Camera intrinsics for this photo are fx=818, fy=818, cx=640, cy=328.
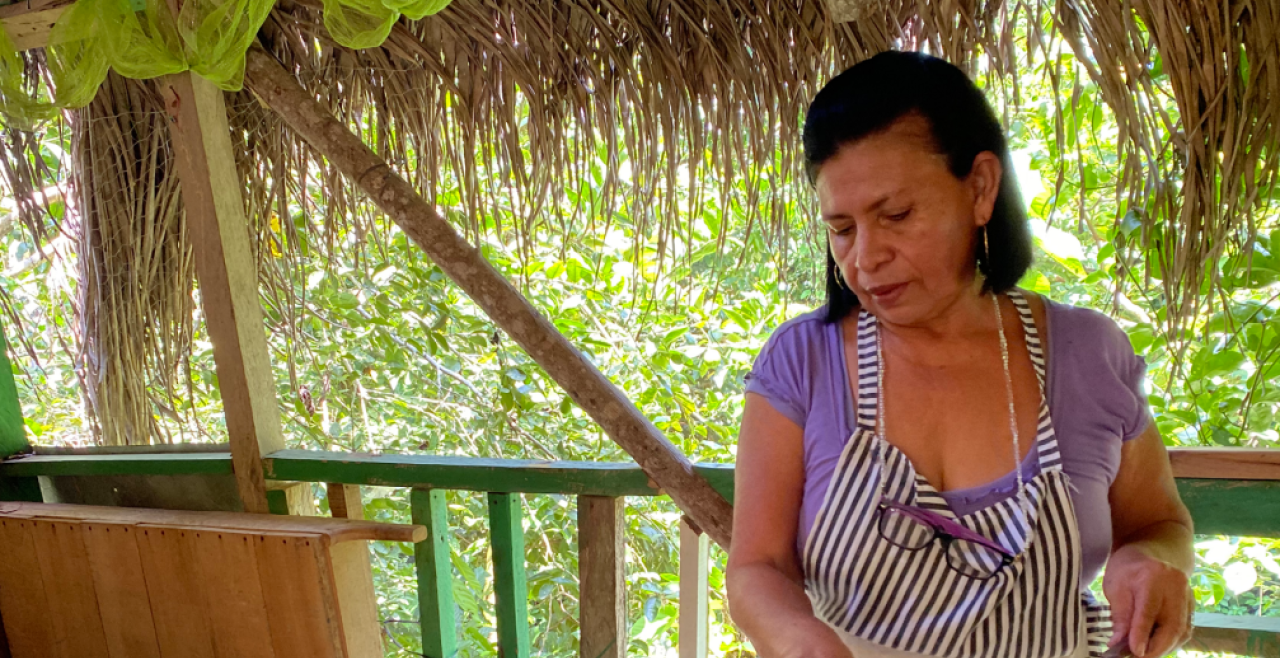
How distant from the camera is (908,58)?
904 millimetres

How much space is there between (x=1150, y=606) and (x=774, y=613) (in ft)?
1.32

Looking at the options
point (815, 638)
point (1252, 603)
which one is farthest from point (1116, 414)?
point (1252, 603)

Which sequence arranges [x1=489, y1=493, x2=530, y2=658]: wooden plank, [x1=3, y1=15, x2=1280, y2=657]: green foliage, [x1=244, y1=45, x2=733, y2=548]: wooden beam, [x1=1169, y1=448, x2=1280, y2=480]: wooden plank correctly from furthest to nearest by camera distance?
[x1=3, y1=15, x2=1280, y2=657]: green foliage → [x1=489, y1=493, x2=530, y2=658]: wooden plank → [x1=244, y1=45, x2=733, y2=548]: wooden beam → [x1=1169, y1=448, x2=1280, y2=480]: wooden plank

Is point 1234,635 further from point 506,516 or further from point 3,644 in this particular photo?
point 3,644

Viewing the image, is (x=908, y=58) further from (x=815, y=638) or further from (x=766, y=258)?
(x=766, y=258)

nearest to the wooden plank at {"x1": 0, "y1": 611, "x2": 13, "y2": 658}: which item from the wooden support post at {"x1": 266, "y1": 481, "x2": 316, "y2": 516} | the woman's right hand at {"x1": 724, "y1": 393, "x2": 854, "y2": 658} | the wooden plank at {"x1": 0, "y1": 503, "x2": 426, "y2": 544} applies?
the wooden plank at {"x1": 0, "y1": 503, "x2": 426, "y2": 544}

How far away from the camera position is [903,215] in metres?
0.89

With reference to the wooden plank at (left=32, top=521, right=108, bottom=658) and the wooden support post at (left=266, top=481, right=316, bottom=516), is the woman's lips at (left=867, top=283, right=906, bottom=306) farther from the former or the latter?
the wooden plank at (left=32, top=521, right=108, bottom=658)

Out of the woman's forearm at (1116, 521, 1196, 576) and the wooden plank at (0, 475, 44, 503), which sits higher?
the woman's forearm at (1116, 521, 1196, 576)

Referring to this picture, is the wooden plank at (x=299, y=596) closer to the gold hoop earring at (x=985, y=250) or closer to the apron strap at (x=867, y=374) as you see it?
the apron strap at (x=867, y=374)

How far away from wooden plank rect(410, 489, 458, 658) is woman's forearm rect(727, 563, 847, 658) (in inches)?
37.1

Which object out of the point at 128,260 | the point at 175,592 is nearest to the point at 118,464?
the point at 175,592

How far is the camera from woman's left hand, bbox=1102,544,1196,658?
88 centimetres

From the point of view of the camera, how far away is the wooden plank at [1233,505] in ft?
3.77
